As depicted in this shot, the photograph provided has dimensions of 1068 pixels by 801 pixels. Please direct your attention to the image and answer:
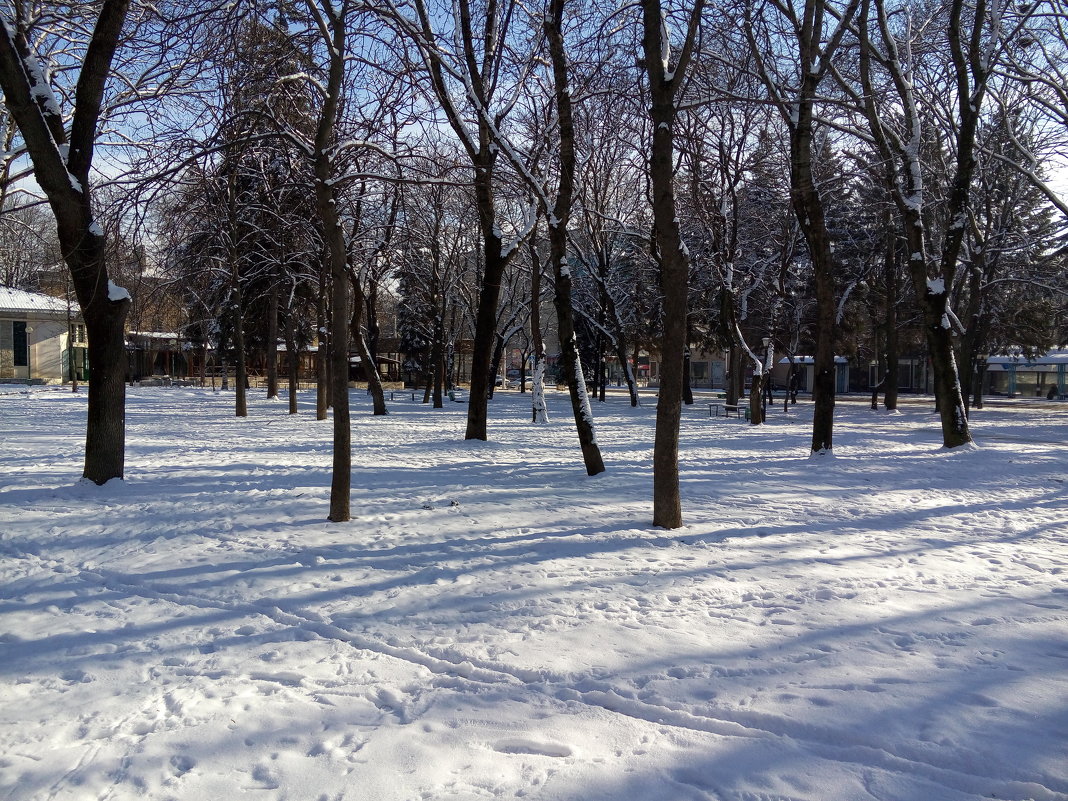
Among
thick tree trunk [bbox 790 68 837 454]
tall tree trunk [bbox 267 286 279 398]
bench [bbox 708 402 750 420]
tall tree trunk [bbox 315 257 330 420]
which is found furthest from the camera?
bench [bbox 708 402 750 420]

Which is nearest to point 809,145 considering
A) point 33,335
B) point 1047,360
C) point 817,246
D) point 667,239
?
point 817,246

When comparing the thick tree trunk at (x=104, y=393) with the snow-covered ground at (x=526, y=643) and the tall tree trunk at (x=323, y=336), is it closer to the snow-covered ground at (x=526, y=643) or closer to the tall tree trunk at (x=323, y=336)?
the snow-covered ground at (x=526, y=643)

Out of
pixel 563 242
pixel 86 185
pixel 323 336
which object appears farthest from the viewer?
pixel 323 336

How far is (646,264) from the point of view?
3553 cm

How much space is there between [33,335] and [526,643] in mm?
51122

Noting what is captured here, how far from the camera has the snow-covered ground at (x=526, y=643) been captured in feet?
9.93

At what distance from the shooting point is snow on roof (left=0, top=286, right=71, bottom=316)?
4181 centimetres

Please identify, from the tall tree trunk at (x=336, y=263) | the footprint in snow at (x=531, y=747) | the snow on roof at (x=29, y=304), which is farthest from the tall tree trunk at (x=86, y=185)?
the snow on roof at (x=29, y=304)

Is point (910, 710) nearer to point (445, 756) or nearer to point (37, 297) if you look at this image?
point (445, 756)

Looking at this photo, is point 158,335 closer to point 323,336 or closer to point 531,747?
point 323,336

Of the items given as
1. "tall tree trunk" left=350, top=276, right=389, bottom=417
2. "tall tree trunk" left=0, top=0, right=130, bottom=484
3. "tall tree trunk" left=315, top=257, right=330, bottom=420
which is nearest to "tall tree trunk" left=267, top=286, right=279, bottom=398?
"tall tree trunk" left=315, top=257, right=330, bottom=420

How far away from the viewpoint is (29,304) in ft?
140

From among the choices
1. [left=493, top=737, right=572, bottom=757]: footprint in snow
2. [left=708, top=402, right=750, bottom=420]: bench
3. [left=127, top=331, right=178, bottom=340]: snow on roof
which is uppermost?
[left=127, top=331, right=178, bottom=340]: snow on roof

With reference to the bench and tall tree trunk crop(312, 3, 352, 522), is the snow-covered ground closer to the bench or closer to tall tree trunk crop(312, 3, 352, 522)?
tall tree trunk crop(312, 3, 352, 522)
